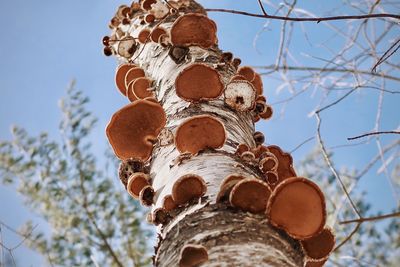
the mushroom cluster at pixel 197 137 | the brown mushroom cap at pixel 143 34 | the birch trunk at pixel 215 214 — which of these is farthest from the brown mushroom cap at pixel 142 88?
the brown mushroom cap at pixel 143 34

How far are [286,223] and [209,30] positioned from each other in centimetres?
163

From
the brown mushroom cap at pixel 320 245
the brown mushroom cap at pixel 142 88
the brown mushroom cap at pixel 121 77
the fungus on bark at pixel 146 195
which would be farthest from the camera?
the brown mushroom cap at pixel 121 77

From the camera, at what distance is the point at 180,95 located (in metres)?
2.73

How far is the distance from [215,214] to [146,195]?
533 millimetres

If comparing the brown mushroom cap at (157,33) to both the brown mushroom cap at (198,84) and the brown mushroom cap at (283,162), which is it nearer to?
the brown mushroom cap at (198,84)

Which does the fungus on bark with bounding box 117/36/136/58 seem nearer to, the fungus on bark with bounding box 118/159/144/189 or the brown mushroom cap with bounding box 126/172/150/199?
the fungus on bark with bounding box 118/159/144/189

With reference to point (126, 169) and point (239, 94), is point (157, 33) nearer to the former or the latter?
point (239, 94)

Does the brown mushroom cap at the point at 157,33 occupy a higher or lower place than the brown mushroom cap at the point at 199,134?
higher

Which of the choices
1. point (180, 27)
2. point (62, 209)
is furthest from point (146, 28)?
point (62, 209)

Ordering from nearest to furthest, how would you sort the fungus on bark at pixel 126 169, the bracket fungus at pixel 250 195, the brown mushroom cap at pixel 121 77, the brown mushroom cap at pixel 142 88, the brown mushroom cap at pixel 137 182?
the bracket fungus at pixel 250 195 → the brown mushroom cap at pixel 137 182 → the fungus on bark at pixel 126 169 → the brown mushroom cap at pixel 142 88 → the brown mushroom cap at pixel 121 77

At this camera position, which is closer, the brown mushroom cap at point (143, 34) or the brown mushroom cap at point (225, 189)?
the brown mushroom cap at point (225, 189)

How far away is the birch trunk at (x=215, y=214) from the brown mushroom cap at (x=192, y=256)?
0.02 m

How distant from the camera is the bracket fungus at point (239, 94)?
2766 mm

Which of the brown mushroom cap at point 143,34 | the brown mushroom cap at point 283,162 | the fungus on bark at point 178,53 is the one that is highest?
the brown mushroom cap at point 143,34
